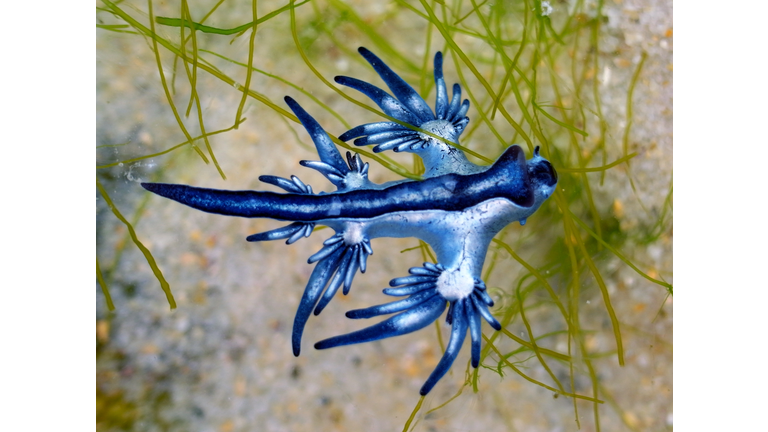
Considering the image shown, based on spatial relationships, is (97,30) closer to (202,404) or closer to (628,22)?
(202,404)

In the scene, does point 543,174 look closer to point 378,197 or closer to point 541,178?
point 541,178

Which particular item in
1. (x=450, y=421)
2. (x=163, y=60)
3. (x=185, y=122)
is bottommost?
(x=450, y=421)

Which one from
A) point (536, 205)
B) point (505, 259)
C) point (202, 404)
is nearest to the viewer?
point (536, 205)

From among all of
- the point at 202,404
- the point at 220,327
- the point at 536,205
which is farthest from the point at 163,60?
the point at 536,205

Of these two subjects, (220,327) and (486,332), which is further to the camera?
(486,332)

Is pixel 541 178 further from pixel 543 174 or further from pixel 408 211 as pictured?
pixel 408 211

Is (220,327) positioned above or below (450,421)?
above

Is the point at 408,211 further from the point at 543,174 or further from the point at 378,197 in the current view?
the point at 543,174

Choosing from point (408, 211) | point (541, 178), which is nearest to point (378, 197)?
point (408, 211)
